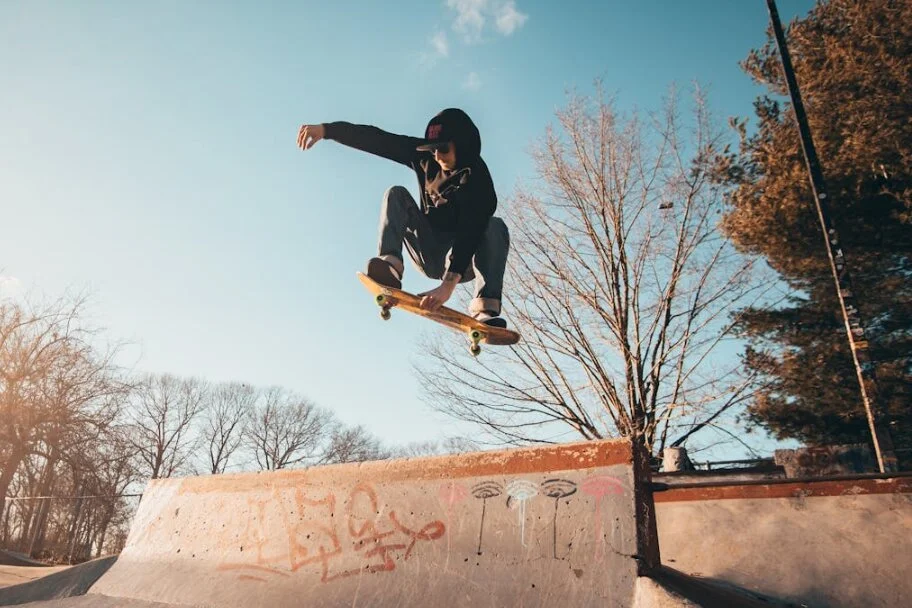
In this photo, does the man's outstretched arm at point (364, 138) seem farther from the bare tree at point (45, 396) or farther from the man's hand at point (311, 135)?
the bare tree at point (45, 396)

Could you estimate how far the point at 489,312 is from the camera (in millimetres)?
4047

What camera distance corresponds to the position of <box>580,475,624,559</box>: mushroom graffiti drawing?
2.69 meters

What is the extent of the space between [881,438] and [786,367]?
18.3ft

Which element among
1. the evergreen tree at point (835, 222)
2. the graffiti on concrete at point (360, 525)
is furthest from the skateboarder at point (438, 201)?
the evergreen tree at point (835, 222)

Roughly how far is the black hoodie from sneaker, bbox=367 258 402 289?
16.0 inches

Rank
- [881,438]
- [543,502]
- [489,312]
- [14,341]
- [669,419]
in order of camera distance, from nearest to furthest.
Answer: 1. [543,502]
2. [489,312]
3. [881,438]
4. [669,419]
5. [14,341]

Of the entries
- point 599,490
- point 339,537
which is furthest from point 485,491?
point 339,537

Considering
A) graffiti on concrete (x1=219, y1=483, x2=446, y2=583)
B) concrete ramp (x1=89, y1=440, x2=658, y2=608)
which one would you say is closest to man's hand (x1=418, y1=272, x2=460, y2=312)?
concrete ramp (x1=89, y1=440, x2=658, y2=608)

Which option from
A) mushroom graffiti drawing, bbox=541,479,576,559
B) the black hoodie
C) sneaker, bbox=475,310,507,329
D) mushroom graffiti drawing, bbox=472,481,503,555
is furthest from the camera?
sneaker, bbox=475,310,507,329

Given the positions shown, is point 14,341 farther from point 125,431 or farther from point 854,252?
point 854,252

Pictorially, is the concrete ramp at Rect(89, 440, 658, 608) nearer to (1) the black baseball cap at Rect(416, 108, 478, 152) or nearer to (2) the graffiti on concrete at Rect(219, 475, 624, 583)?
(2) the graffiti on concrete at Rect(219, 475, 624, 583)

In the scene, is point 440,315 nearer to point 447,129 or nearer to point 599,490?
point 447,129

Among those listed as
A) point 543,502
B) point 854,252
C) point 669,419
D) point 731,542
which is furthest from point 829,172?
point 543,502

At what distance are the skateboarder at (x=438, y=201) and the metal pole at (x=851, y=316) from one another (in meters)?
5.36
